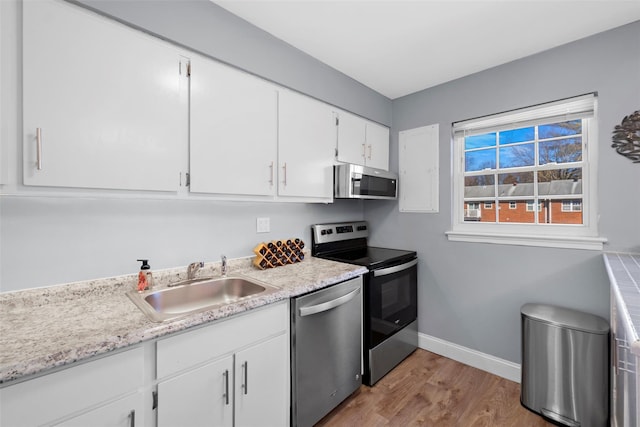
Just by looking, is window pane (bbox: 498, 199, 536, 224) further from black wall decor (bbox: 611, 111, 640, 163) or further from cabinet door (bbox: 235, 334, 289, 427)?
cabinet door (bbox: 235, 334, 289, 427)

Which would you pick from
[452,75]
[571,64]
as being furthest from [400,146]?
[571,64]

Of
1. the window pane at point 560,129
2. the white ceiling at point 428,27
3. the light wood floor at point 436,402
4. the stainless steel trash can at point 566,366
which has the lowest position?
the light wood floor at point 436,402

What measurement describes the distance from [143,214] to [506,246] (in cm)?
262

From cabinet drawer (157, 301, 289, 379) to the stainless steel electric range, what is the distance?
0.83 meters

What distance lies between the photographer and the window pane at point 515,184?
223 centimetres

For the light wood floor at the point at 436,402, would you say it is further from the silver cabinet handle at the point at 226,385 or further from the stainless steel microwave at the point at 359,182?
the stainless steel microwave at the point at 359,182

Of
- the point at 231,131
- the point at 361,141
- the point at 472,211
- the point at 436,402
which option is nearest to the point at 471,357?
the point at 436,402

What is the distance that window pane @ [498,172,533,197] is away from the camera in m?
2.23

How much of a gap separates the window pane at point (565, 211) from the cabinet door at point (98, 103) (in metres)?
2.62

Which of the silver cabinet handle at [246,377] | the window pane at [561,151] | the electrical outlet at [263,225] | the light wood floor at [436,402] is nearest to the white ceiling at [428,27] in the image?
the window pane at [561,151]

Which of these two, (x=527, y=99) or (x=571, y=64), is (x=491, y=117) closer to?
(x=527, y=99)

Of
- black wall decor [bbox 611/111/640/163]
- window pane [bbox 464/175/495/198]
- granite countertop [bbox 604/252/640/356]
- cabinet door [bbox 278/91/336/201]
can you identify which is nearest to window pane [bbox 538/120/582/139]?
black wall decor [bbox 611/111/640/163]

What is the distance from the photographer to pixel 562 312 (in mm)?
1877

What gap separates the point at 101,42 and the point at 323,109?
141cm
